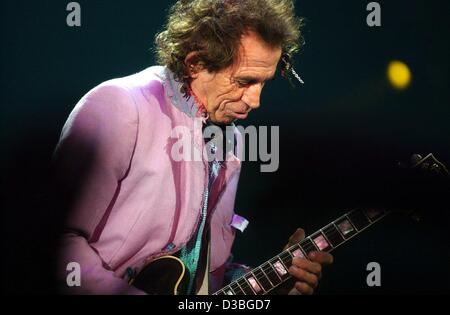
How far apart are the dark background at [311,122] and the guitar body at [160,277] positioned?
1.07 ft

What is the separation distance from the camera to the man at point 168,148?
1.62 metres

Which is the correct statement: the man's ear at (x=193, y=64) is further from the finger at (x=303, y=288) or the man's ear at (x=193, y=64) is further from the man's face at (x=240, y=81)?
the finger at (x=303, y=288)

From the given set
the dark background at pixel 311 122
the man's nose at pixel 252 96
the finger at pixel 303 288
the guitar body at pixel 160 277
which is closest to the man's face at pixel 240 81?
the man's nose at pixel 252 96

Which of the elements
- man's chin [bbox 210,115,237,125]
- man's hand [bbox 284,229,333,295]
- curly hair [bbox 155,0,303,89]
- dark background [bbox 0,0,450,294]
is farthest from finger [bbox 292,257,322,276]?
curly hair [bbox 155,0,303,89]

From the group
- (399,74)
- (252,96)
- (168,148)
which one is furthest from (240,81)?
(399,74)

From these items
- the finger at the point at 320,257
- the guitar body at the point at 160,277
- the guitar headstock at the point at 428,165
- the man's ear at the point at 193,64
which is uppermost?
the man's ear at the point at 193,64

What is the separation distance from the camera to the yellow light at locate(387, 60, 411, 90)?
2.17 meters

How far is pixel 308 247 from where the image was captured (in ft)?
6.40

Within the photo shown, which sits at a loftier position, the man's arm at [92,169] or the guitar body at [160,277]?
the man's arm at [92,169]

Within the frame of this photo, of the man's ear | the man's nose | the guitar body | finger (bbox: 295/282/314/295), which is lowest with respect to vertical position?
finger (bbox: 295/282/314/295)

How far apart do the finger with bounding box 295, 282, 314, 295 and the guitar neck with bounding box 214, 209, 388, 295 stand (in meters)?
0.05

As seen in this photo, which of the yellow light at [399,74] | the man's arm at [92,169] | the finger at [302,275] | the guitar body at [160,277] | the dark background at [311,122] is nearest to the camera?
the man's arm at [92,169]

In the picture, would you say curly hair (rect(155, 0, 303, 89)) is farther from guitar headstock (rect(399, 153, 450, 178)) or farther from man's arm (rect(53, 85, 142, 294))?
guitar headstock (rect(399, 153, 450, 178))
